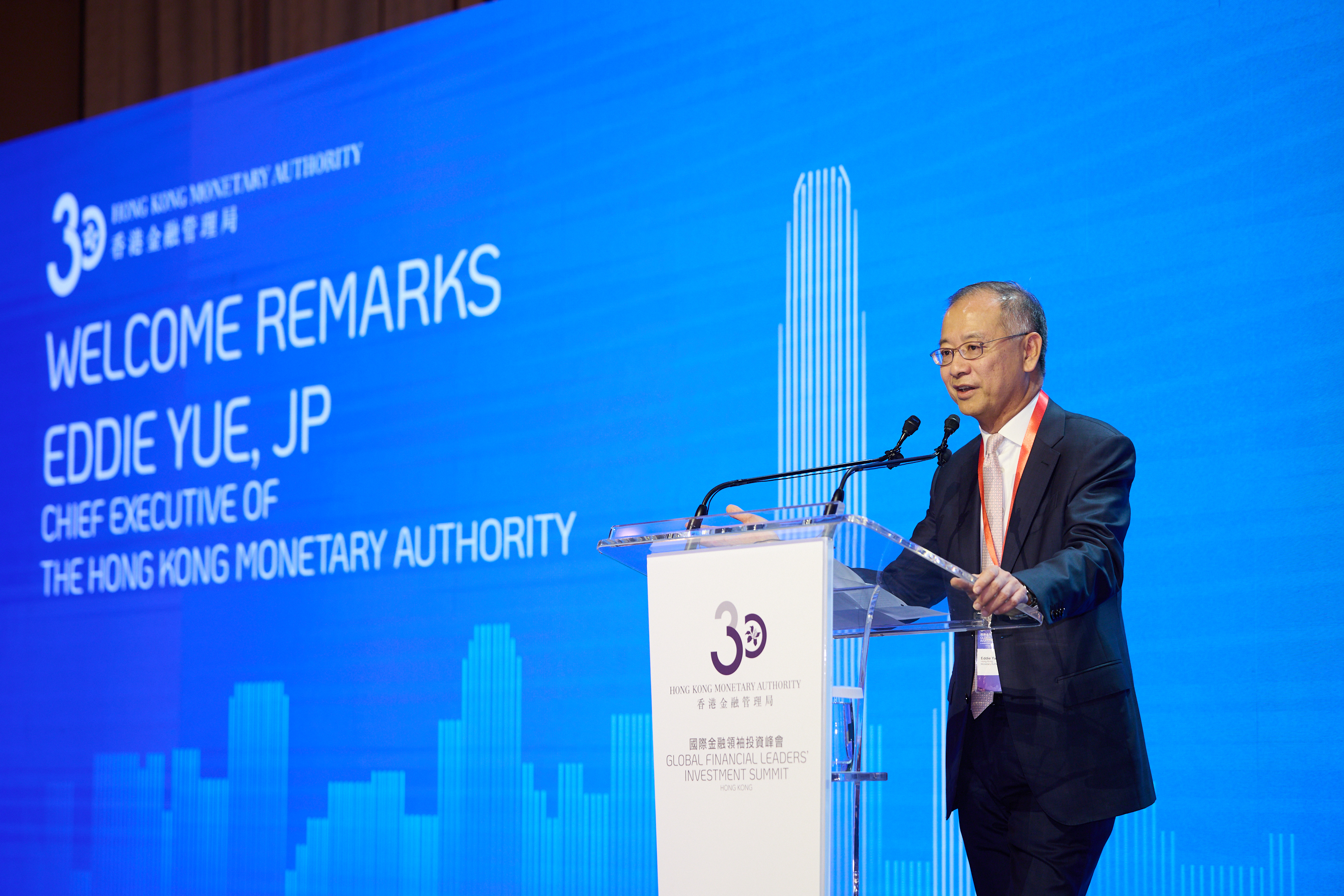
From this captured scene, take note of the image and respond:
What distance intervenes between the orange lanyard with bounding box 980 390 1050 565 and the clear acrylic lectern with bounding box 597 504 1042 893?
0.88 ft

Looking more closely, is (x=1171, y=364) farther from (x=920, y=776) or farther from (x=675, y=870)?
(x=675, y=870)

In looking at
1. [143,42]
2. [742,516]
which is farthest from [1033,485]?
[143,42]

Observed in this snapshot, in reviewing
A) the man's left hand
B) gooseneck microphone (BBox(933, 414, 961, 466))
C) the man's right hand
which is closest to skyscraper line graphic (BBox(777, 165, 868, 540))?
gooseneck microphone (BBox(933, 414, 961, 466))

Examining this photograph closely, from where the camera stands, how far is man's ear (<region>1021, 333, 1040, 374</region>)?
2568mm

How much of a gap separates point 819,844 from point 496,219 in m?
2.73

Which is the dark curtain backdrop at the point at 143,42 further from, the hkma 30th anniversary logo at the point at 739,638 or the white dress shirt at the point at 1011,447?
the hkma 30th anniversary logo at the point at 739,638

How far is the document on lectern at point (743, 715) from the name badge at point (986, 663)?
0.56 metres

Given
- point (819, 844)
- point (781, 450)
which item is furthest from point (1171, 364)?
point (819, 844)

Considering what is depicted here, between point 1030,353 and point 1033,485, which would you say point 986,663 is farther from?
point 1030,353

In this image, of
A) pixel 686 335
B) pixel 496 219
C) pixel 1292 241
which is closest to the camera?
pixel 1292 241

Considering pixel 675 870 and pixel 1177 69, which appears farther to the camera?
pixel 1177 69

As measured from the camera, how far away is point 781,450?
3.62 metres

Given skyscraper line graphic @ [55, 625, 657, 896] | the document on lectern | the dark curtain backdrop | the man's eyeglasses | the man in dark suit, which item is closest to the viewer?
the document on lectern

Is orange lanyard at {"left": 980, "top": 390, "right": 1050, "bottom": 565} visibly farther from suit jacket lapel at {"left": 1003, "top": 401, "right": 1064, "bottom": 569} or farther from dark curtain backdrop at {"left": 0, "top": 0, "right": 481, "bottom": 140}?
dark curtain backdrop at {"left": 0, "top": 0, "right": 481, "bottom": 140}
